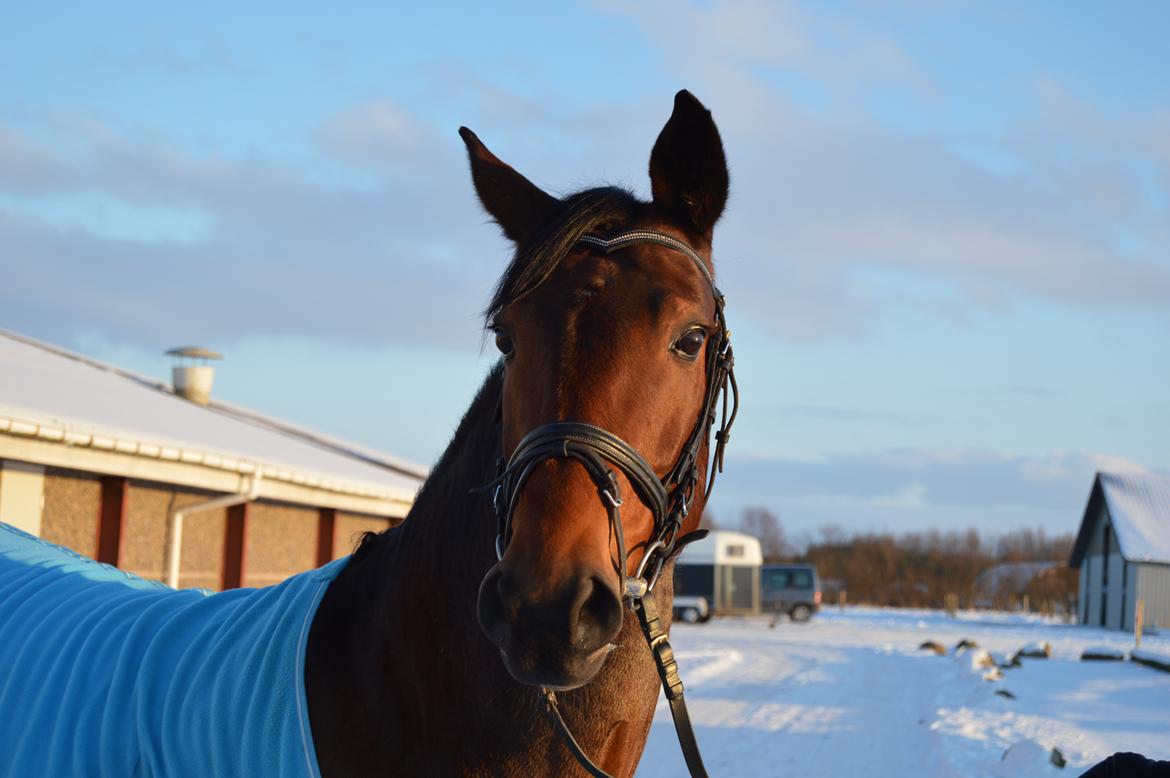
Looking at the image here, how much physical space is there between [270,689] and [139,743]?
0.36 metres

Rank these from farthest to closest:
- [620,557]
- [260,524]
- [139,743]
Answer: [260,524], [139,743], [620,557]

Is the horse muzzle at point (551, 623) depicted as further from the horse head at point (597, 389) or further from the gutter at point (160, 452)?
the gutter at point (160, 452)

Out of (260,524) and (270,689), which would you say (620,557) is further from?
(260,524)

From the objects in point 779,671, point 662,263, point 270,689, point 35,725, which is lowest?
point 779,671

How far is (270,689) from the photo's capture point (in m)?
2.31

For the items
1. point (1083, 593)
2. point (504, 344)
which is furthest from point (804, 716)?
point (1083, 593)

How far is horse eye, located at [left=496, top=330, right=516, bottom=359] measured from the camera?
2.32m

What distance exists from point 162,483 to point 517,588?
28.7 feet

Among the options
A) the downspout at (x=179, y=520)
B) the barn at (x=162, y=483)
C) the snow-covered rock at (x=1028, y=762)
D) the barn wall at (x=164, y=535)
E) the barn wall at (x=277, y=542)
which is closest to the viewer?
the snow-covered rock at (x=1028, y=762)

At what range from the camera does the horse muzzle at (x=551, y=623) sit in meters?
1.82

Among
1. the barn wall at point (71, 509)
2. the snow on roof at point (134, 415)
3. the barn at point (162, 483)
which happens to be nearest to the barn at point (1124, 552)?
the snow on roof at point (134, 415)

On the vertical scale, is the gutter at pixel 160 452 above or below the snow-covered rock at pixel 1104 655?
above

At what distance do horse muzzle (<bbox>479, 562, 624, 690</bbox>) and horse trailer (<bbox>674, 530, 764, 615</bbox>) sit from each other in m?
34.7

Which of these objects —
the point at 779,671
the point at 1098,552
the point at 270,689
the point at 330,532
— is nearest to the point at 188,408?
the point at 330,532
